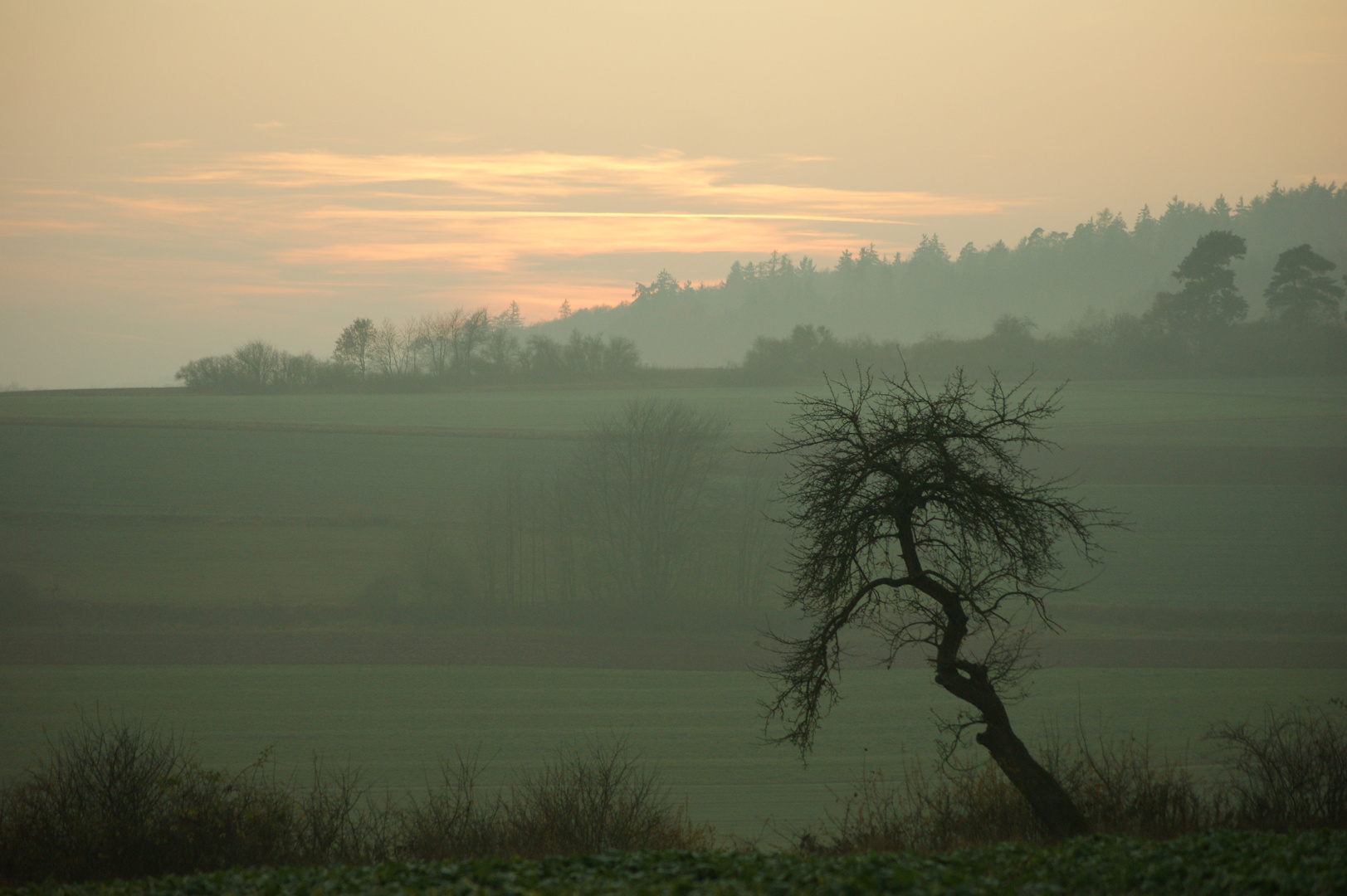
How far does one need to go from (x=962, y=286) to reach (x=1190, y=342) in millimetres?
47281

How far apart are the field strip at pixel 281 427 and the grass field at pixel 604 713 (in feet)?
81.1

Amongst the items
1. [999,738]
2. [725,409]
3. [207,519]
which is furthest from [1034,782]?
[725,409]

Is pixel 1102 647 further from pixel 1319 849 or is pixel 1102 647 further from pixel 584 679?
pixel 1319 849

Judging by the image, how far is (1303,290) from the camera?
62.3m

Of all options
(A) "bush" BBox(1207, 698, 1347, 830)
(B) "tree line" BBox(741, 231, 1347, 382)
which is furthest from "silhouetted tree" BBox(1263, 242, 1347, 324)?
(A) "bush" BBox(1207, 698, 1347, 830)

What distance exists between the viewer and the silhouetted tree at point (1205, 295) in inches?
2376

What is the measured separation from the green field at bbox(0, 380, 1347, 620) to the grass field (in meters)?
7.47

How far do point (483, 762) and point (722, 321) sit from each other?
3496 inches

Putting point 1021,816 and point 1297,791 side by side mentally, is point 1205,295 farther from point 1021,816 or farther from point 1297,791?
point 1021,816

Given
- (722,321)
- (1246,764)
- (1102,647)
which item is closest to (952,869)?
(1246,764)

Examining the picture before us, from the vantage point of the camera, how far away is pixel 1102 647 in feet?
92.3

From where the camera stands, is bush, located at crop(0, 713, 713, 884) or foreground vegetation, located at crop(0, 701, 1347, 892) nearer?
foreground vegetation, located at crop(0, 701, 1347, 892)

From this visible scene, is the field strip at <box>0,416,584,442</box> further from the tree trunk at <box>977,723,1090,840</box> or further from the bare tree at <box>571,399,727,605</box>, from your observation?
the tree trunk at <box>977,723,1090,840</box>

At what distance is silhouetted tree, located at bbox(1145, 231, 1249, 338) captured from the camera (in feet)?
198
